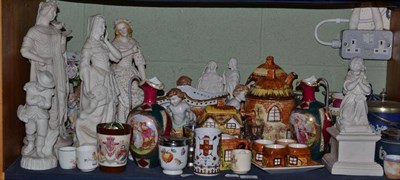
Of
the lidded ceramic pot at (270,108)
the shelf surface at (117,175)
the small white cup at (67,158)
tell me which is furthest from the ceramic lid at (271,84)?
the small white cup at (67,158)

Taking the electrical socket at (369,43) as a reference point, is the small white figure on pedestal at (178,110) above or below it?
below

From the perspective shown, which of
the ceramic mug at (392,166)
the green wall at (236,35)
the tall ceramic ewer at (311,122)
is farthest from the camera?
the green wall at (236,35)

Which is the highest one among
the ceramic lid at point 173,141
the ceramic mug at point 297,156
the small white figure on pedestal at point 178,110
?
the small white figure on pedestal at point 178,110

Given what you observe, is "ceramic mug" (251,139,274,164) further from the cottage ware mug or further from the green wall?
the green wall

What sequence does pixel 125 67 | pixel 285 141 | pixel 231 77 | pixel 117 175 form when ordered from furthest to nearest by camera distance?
pixel 231 77, pixel 125 67, pixel 285 141, pixel 117 175

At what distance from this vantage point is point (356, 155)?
148cm

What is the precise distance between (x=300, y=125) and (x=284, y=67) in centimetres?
34

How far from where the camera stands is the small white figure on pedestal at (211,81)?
5.73 feet

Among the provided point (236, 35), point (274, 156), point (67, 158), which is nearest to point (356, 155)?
point (274, 156)

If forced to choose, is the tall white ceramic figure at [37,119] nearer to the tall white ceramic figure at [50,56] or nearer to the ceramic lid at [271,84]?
the tall white ceramic figure at [50,56]

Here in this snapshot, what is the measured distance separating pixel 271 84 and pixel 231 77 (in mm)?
191

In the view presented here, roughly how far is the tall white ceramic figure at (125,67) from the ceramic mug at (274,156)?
0.39 metres

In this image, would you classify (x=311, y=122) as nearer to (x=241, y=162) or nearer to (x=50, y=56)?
(x=241, y=162)

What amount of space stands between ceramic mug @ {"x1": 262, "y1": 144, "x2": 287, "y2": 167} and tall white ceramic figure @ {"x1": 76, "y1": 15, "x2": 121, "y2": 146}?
40 cm
